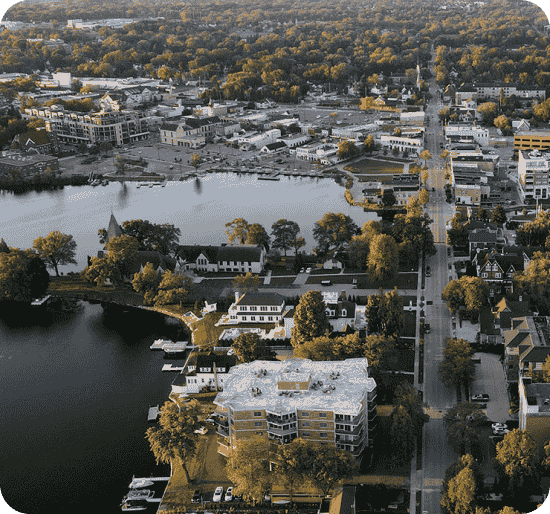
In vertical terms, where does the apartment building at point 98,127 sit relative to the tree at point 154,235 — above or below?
above

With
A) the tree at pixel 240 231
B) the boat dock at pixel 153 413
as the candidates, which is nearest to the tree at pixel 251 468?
the boat dock at pixel 153 413

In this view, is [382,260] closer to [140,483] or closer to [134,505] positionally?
[140,483]

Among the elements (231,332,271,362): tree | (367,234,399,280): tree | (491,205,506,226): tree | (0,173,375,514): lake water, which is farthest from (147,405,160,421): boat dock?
(491,205,506,226): tree

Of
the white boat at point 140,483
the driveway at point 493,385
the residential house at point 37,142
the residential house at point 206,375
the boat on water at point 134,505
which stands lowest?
the boat on water at point 134,505

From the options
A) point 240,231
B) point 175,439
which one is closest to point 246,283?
point 240,231

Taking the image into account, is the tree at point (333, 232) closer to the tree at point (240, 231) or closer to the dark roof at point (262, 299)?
the tree at point (240, 231)

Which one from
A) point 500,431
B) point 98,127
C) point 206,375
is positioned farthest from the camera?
point 98,127

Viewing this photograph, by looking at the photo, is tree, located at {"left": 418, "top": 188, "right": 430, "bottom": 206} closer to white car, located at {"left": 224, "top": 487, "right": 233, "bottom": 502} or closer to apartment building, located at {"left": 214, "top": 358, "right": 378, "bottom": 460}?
apartment building, located at {"left": 214, "top": 358, "right": 378, "bottom": 460}
